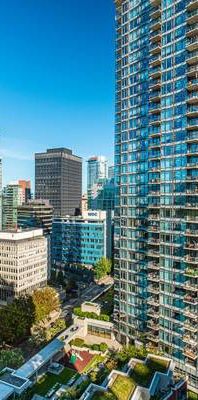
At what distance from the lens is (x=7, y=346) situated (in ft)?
263

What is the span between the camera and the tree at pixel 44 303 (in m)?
86.9

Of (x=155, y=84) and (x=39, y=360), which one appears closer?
(x=39, y=360)

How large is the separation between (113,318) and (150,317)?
13867 millimetres

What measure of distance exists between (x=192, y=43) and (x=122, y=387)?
193ft

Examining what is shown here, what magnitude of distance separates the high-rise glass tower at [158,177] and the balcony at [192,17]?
23 centimetres

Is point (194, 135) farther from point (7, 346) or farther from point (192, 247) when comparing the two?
point (7, 346)

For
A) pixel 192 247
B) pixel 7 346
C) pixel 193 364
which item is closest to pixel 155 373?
pixel 193 364

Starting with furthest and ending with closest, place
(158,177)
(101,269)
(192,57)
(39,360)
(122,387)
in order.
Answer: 1. (101,269)
2. (158,177)
3. (39,360)
4. (192,57)
5. (122,387)

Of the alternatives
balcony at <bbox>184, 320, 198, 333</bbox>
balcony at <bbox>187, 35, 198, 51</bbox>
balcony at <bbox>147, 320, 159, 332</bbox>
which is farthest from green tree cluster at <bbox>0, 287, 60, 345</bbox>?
balcony at <bbox>187, 35, 198, 51</bbox>

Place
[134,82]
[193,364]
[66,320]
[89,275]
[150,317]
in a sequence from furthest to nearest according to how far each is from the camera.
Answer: [89,275], [66,320], [134,82], [150,317], [193,364]

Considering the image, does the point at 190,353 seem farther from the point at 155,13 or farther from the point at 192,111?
the point at 155,13

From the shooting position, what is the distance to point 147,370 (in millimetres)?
57062

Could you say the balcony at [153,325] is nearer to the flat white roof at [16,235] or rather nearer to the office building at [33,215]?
the flat white roof at [16,235]

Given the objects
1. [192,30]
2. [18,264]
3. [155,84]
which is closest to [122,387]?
[155,84]
